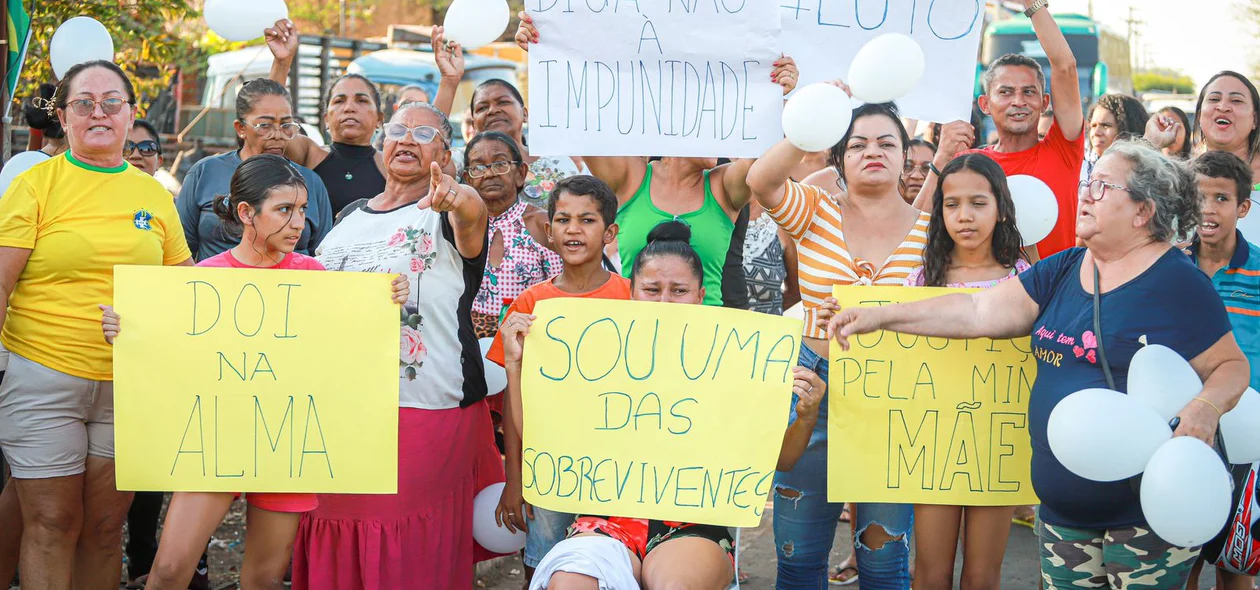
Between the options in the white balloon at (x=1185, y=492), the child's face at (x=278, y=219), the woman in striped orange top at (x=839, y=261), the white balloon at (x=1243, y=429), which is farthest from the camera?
the woman in striped orange top at (x=839, y=261)

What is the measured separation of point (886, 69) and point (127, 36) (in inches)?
238

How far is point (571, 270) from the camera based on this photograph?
13.0 feet

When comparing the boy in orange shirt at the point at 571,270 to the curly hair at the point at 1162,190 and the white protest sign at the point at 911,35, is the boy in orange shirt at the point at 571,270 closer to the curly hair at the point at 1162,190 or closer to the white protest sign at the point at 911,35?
the white protest sign at the point at 911,35

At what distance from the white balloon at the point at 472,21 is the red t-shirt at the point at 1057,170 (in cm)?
200

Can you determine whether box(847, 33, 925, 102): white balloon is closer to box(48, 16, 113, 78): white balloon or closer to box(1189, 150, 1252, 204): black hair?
box(1189, 150, 1252, 204): black hair

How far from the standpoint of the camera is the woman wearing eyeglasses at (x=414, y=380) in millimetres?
3816

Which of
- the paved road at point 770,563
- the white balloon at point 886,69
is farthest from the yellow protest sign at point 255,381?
the white balloon at point 886,69

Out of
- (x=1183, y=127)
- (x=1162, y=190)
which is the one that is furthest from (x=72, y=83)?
(x=1183, y=127)

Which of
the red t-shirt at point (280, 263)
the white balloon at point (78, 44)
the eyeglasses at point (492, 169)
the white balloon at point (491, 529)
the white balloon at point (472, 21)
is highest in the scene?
the white balloon at point (472, 21)

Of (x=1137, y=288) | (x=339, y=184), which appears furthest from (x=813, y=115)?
(x=339, y=184)

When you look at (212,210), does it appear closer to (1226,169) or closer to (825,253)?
(825,253)

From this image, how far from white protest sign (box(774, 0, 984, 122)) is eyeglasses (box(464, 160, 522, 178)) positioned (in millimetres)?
1325

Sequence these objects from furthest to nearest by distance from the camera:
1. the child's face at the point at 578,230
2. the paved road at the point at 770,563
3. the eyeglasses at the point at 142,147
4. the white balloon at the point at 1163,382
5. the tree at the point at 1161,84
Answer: the tree at the point at 1161,84
the eyeglasses at the point at 142,147
the paved road at the point at 770,563
the child's face at the point at 578,230
the white balloon at the point at 1163,382

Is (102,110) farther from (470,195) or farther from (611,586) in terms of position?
(611,586)
